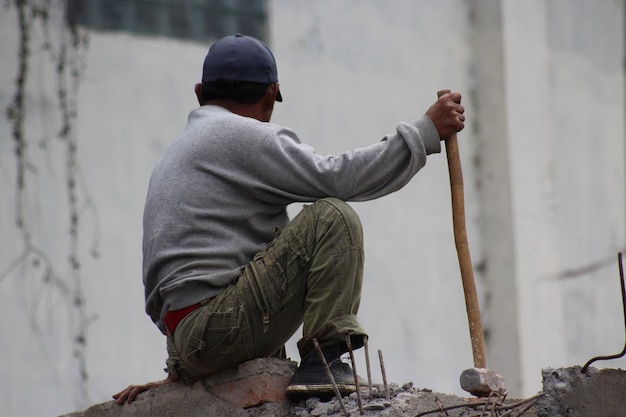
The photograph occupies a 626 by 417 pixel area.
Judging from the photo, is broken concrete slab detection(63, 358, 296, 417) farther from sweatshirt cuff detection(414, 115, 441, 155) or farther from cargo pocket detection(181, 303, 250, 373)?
sweatshirt cuff detection(414, 115, 441, 155)

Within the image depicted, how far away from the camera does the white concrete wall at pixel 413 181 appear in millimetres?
7133

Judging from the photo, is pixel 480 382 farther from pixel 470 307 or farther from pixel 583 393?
pixel 583 393

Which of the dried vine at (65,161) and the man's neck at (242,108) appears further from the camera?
the dried vine at (65,161)

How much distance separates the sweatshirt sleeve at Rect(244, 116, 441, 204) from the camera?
4211 mm

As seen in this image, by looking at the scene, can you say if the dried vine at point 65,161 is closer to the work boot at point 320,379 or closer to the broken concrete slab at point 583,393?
the work boot at point 320,379

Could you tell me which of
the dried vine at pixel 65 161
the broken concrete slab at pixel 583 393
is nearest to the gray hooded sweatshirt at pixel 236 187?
the broken concrete slab at pixel 583 393

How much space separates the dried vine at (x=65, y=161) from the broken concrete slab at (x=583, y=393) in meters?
3.92

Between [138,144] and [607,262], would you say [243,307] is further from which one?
[607,262]

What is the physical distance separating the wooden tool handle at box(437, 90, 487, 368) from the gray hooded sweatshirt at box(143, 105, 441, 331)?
143 millimetres

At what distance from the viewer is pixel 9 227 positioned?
6992mm

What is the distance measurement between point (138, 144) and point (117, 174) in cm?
21

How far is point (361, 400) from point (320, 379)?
0.16 m

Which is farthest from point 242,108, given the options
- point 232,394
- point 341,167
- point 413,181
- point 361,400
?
point 413,181

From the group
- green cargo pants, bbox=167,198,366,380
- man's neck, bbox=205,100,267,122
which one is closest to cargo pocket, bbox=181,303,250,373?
green cargo pants, bbox=167,198,366,380
